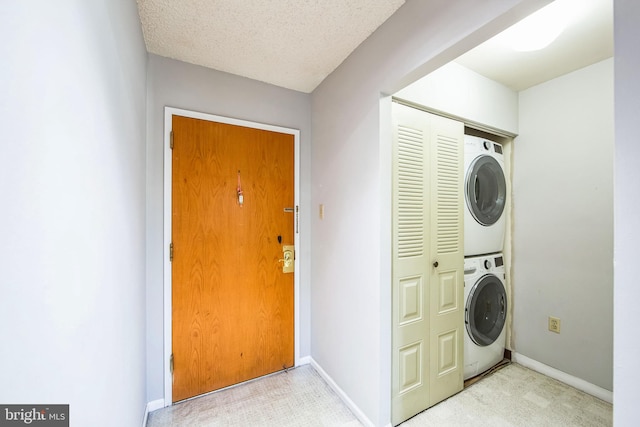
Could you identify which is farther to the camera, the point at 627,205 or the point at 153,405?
the point at 153,405

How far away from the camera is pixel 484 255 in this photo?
7.13 ft

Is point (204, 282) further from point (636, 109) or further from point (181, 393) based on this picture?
point (636, 109)

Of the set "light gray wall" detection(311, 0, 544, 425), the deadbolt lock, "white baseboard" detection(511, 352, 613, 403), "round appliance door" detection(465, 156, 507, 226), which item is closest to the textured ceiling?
"light gray wall" detection(311, 0, 544, 425)

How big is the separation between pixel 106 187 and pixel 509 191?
2.98m

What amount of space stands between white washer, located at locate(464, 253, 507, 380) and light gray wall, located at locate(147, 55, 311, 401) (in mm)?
1391

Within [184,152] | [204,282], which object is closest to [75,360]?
[204,282]

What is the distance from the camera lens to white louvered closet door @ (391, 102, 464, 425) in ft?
5.25

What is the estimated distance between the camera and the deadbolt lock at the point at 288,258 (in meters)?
2.19

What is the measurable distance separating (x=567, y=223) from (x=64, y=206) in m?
2.99

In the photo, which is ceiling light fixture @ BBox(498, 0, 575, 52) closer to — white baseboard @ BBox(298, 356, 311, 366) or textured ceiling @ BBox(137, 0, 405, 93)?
textured ceiling @ BBox(137, 0, 405, 93)

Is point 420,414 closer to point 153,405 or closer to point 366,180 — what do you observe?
point 366,180

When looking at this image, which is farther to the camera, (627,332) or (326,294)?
(326,294)

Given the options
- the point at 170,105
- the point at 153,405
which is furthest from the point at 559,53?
the point at 153,405

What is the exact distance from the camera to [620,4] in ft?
2.23
